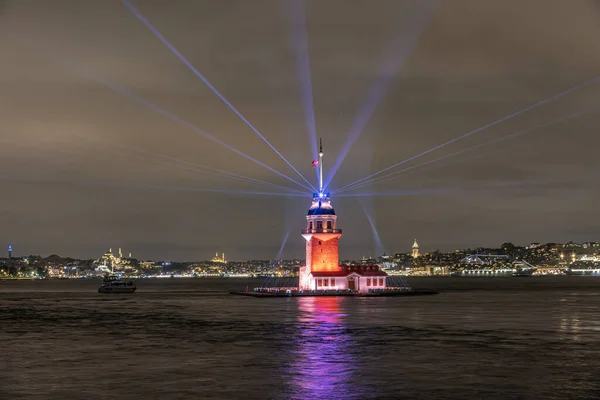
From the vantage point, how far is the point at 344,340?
49.5 m

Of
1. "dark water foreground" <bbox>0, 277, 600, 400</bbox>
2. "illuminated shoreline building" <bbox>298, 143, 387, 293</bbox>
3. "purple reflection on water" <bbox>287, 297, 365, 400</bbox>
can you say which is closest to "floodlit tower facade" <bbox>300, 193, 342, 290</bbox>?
"illuminated shoreline building" <bbox>298, 143, 387, 293</bbox>

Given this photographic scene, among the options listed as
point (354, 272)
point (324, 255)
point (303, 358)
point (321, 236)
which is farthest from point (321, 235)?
point (303, 358)

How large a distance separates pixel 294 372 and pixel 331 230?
242ft

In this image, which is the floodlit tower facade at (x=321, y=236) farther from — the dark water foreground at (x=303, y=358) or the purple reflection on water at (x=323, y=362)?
the purple reflection on water at (x=323, y=362)

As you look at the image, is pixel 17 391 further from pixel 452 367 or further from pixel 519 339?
pixel 519 339

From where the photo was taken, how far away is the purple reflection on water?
30.4 m

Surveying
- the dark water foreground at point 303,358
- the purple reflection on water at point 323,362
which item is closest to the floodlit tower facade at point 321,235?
the dark water foreground at point 303,358

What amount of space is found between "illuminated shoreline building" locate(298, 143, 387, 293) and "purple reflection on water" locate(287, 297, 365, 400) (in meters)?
41.4

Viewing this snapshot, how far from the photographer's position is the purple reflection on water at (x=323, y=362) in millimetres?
Result: 30422

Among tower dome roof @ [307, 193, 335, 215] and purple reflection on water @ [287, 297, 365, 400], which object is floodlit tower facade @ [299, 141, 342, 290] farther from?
purple reflection on water @ [287, 297, 365, 400]

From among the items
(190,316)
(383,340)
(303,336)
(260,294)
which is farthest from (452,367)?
(260,294)

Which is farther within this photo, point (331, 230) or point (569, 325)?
point (331, 230)

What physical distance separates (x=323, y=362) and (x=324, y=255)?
234ft

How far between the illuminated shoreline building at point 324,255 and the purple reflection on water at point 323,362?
41.4 metres
